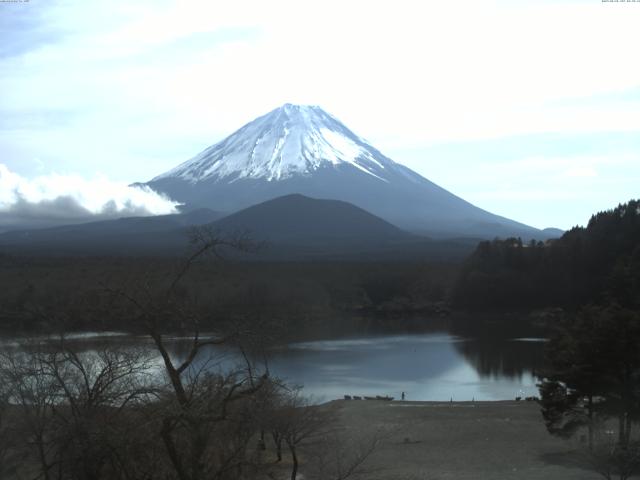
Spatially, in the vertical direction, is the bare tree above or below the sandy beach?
above

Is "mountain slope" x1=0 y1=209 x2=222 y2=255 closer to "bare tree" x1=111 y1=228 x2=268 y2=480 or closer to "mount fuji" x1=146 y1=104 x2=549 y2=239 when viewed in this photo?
"mount fuji" x1=146 y1=104 x2=549 y2=239

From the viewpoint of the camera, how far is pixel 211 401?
209 inches

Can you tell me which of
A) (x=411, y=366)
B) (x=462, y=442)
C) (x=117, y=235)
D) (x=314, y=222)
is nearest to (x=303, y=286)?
(x=411, y=366)

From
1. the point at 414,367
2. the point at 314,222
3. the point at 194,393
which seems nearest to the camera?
the point at 194,393

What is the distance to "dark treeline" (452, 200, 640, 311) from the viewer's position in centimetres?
4341

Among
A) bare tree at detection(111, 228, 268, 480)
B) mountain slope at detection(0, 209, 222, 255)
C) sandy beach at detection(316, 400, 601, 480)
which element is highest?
mountain slope at detection(0, 209, 222, 255)

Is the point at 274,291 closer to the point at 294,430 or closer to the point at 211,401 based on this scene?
the point at 294,430

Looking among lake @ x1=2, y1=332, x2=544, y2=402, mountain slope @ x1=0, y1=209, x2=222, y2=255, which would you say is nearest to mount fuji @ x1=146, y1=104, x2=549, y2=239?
mountain slope @ x1=0, y1=209, x2=222, y2=255

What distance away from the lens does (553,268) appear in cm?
4594

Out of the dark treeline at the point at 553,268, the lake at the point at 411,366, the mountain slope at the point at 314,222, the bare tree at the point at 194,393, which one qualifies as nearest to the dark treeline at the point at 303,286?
the dark treeline at the point at 553,268

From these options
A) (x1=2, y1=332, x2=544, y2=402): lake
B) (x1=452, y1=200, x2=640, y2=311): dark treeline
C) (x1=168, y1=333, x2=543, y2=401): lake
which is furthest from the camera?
(x1=452, y1=200, x2=640, y2=311): dark treeline

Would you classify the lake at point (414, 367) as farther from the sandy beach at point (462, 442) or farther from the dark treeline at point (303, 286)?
the dark treeline at point (303, 286)

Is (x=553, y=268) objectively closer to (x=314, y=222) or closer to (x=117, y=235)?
(x=314, y=222)

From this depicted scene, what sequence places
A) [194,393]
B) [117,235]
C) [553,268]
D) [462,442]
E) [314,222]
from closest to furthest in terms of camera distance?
[194,393], [462,442], [553,268], [117,235], [314,222]
